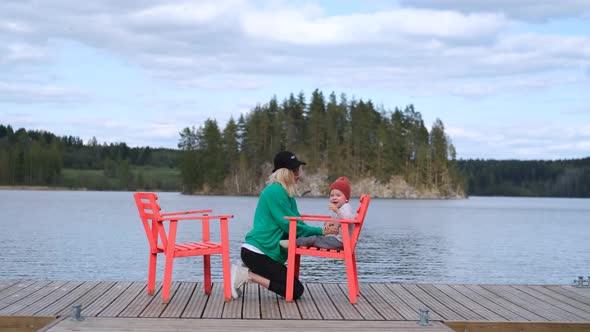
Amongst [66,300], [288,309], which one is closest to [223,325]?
[288,309]

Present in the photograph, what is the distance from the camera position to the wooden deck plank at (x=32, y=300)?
22.9 ft

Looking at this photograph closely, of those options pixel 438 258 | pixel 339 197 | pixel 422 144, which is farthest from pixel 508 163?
pixel 339 197

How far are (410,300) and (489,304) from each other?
902 millimetres

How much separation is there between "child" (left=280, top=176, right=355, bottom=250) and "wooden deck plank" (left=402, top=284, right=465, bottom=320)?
1221 mm

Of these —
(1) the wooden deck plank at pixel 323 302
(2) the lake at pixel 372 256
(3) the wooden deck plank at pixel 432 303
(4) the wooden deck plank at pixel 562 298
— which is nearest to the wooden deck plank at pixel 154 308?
(1) the wooden deck plank at pixel 323 302

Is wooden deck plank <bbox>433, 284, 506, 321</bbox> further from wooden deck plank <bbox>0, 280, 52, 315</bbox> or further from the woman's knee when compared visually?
wooden deck plank <bbox>0, 280, 52, 315</bbox>

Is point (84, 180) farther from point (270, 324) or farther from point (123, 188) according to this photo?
A: point (270, 324)

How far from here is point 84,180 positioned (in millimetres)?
174875

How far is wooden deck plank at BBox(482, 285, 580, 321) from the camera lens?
7312mm

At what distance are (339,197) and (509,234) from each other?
39.3 m

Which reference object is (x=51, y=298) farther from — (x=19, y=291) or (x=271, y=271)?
(x=271, y=271)

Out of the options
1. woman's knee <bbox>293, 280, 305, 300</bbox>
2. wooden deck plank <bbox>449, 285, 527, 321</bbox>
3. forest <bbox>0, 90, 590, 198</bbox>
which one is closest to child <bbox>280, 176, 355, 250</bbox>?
woman's knee <bbox>293, 280, 305, 300</bbox>

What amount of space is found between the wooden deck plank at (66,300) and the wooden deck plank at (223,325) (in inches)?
20.2

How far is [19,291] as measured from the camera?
26.6 ft
